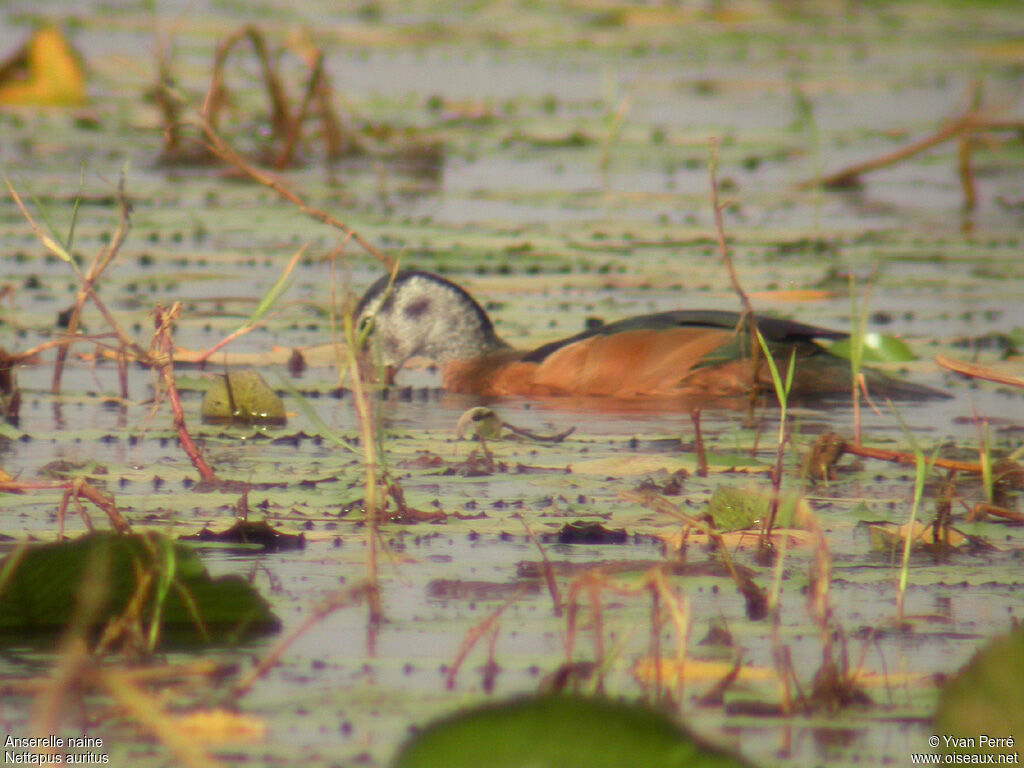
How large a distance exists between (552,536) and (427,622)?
0.79 metres

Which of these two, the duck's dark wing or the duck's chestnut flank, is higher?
the duck's dark wing

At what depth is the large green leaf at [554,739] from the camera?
2.30 meters

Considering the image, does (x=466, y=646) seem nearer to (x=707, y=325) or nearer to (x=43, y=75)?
(x=707, y=325)

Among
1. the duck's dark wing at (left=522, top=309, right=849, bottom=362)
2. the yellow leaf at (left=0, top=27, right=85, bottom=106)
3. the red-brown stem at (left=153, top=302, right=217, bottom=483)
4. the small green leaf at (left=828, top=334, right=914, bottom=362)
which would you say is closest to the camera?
the red-brown stem at (left=153, top=302, right=217, bottom=483)

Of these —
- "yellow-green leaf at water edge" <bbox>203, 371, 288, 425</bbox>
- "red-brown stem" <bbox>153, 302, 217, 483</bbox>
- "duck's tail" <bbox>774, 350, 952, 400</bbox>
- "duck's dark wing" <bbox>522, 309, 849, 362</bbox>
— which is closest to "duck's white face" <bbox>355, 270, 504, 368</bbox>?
"duck's dark wing" <bbox>522, 309, 849, 362</bbox>

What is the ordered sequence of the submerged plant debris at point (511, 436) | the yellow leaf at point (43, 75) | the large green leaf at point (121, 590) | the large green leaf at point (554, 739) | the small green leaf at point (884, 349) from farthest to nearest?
the yellow leaf at point (43, 75)
the small green leaf at point (884, 349)
the large green leaf at point (121, 590)
the submerged plant debris at point (511, 436)
the large green leaf at point (554, 739)

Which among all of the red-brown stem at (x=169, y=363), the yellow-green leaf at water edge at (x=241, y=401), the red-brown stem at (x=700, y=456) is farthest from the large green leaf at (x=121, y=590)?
the yellow-green leaf at water edge at (x=241, y=401)

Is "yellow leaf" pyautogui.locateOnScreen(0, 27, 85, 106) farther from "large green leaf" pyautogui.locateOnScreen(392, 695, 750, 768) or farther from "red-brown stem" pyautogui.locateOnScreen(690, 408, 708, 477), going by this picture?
"large green leaf" pyautogui.locateOnScreen(392, 695, 750, 768)

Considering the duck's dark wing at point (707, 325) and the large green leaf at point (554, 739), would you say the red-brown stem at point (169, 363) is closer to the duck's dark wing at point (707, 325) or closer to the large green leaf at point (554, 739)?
the large green leaf at point (554, 739)

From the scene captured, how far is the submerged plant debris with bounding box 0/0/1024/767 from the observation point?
3020 mm

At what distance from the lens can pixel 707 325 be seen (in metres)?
6.89

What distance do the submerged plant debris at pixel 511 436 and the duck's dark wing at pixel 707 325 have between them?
0.95ft

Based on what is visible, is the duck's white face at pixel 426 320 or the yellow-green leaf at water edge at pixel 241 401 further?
the duck's white face at pixel 426 320

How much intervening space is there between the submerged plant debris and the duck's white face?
0.68 ft
